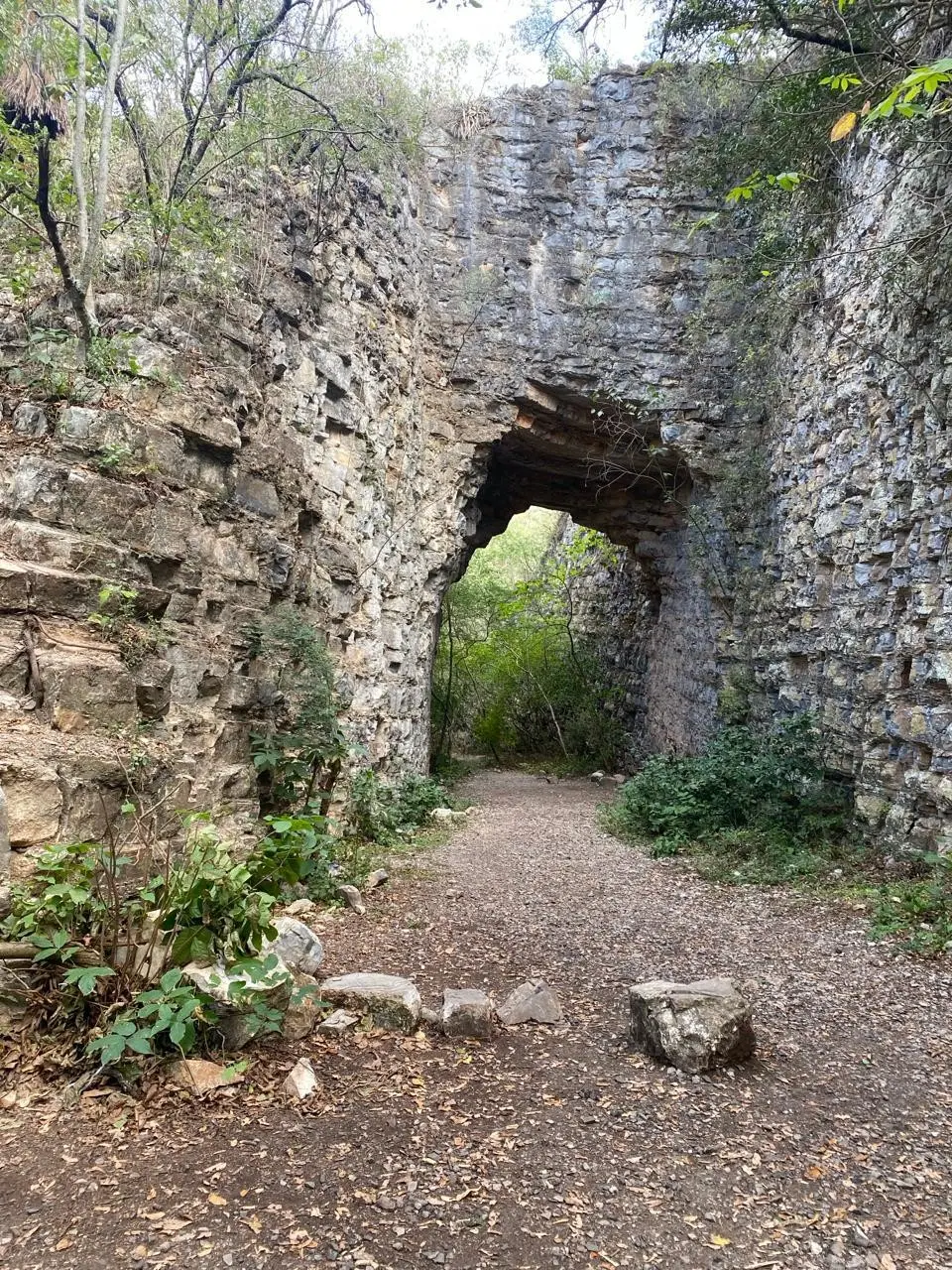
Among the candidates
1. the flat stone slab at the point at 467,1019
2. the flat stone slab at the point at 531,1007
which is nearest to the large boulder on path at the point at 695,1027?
the flat stone slab at the point at 531,1007

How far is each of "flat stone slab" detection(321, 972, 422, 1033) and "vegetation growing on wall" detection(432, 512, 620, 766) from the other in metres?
9.03

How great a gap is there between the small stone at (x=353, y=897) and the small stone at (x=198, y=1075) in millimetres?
1881

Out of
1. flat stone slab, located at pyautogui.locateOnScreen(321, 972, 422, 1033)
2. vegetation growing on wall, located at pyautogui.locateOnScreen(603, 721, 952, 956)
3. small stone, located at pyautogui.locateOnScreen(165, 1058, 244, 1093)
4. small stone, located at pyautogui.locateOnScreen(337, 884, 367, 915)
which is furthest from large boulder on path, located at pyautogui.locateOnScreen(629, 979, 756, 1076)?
small stone, located at pyautogui.locateOnScreen(337, 884, 367, 915)

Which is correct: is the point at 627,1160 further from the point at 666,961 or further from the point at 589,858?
the point at 589,858

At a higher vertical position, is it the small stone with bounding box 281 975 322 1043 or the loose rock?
the small stone with bounding box 281 975 322 1043

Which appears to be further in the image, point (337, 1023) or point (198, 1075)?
point (337, 1023)

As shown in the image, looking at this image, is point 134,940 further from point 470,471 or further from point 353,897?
point 470,471

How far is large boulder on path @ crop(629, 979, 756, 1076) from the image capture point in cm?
260

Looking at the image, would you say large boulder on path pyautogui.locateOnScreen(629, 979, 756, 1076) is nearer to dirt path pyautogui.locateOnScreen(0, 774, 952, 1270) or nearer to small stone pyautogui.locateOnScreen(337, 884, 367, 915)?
dirt path pyautogui.locateOnScreen(0, 774, 952, 1270)

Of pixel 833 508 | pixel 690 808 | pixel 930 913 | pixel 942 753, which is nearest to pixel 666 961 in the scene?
pixel 930 913

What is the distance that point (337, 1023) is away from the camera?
Answer: 108 inches

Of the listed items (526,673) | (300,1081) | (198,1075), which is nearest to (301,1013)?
(300,1081)

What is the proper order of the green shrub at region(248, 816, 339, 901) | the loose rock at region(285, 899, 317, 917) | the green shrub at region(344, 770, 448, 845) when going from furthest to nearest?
the green shrub at region(344, 770, 448, 845) → the loose rock at region(285, 899, 317, 917) → the green shrub at region(248, 816, 339, 901)

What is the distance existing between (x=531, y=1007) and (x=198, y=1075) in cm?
129
